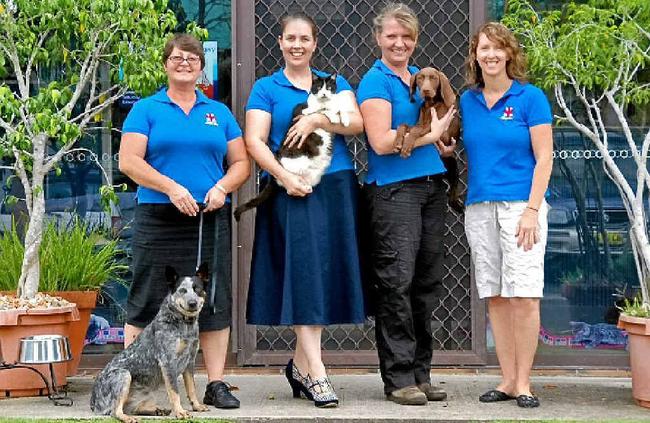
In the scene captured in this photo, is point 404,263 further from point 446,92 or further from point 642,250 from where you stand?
point 642,250

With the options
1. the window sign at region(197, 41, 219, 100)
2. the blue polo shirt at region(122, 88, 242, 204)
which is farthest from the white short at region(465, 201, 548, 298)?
the window sign at region(197, 41, 219, 100)

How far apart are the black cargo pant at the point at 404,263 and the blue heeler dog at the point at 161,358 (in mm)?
979

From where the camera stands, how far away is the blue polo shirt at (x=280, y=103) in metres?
6.11

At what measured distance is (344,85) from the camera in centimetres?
627

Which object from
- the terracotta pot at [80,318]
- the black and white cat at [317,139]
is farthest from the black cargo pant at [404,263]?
the terracotta pot at [80,318]

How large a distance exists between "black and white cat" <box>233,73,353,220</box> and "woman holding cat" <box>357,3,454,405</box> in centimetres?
15

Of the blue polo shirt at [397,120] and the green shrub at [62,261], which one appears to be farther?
the green shrub at [62,261]

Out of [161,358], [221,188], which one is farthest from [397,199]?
[161,358]

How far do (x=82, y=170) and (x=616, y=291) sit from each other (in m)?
3.81

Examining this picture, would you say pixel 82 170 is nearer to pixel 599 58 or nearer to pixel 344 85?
pixel 344 85

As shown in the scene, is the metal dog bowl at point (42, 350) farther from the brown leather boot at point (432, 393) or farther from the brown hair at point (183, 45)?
the brown leather boot at point (432, 393)

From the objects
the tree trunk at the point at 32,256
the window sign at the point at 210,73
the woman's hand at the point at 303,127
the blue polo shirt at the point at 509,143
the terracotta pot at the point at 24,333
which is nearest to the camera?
the woman's hand at the point at 303,127

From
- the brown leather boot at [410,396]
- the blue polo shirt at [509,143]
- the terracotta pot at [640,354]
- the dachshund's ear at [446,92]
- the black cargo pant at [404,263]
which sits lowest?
the brown leather boot at [410,396]

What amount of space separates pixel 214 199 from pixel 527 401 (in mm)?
2048
